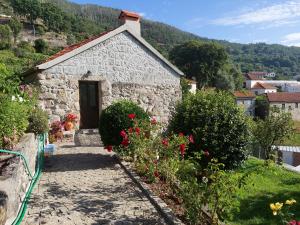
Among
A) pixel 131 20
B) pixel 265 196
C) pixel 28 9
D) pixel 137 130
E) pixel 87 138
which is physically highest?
pixel 28 9

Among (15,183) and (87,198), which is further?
(87,198)

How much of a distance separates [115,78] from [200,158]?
26.7ft

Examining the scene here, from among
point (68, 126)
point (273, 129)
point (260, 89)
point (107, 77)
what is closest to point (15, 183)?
point (68, 126)

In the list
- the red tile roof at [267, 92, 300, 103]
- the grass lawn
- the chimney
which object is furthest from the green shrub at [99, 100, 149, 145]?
the red tile roof at [267, 92, 300, 103]

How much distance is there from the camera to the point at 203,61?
59.1m

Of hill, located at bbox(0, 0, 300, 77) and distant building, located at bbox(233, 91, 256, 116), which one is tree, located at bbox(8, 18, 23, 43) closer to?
hill, located at bbox(0, 0, 300, 77)

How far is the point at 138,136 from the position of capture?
25.6 ft

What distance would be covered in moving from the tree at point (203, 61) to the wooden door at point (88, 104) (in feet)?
150

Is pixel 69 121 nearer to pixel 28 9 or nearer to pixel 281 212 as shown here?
pixel 281 212

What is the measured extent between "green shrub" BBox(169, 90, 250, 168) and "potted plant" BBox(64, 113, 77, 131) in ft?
15.8

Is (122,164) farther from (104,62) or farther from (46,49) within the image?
(46,49)

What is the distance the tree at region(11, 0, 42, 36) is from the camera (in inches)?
3142

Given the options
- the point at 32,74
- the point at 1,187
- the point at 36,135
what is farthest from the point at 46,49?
the point at 1,187

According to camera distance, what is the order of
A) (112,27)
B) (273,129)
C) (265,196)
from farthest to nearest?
(112,27) → (273,129) → (265,196)
